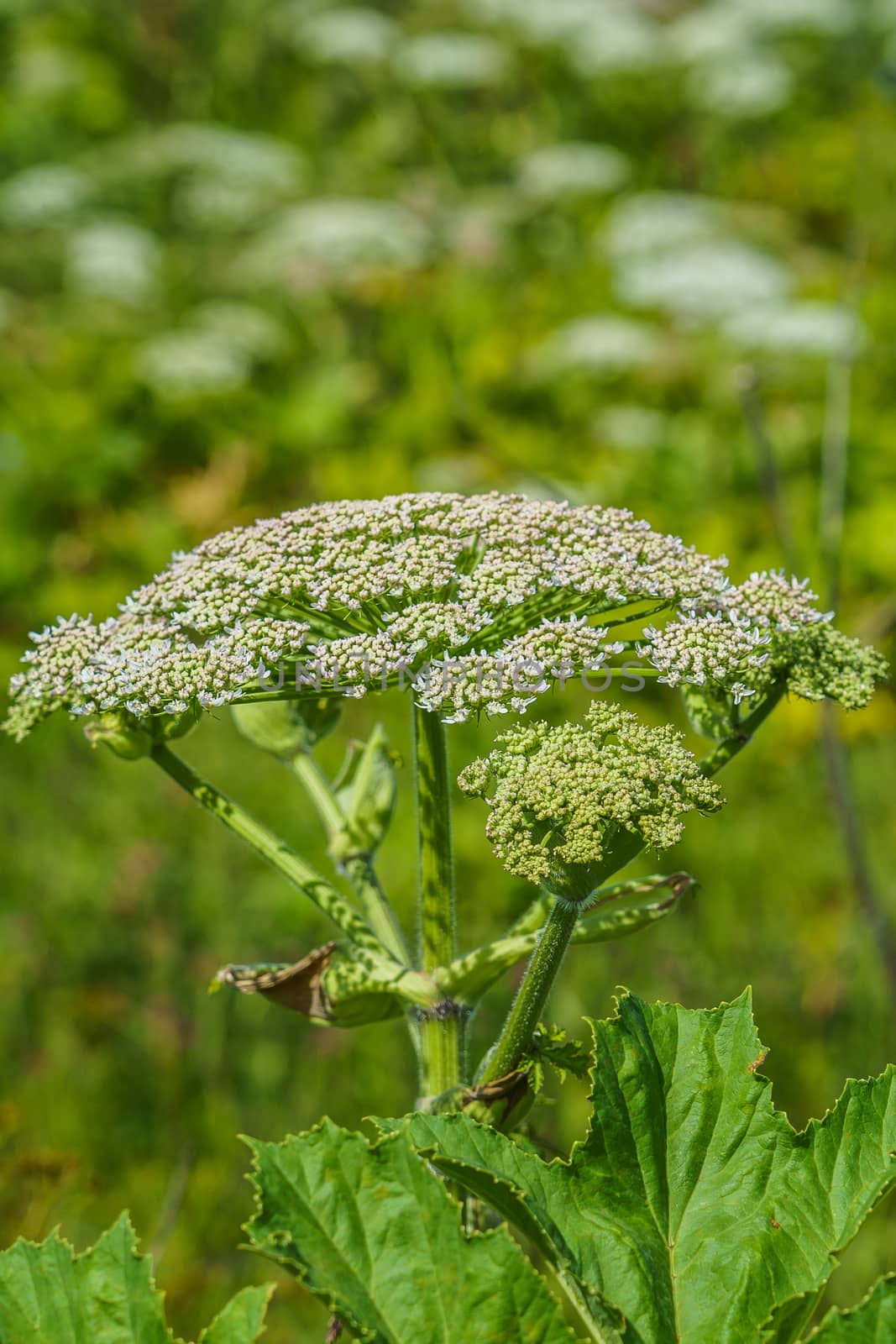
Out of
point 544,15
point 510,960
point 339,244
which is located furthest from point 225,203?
point 510,960

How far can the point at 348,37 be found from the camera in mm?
16016

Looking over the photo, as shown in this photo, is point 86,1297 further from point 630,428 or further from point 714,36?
point 714,36

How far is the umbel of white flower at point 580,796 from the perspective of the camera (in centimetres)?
132

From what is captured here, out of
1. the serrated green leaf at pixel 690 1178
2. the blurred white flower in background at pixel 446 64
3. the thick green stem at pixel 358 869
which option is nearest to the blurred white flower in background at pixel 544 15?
the blurred white flower in background at pixel 446 64

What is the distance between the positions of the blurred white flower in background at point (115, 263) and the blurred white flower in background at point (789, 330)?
6160 mm

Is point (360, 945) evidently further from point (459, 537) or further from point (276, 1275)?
point (276, 1275)

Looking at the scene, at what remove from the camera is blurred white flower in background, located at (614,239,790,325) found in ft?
37.1

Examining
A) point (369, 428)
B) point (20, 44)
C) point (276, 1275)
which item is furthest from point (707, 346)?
point (20, 44)

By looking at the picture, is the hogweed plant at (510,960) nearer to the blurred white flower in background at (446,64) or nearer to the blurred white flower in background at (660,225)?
the blurred white flower in background at (660,225)

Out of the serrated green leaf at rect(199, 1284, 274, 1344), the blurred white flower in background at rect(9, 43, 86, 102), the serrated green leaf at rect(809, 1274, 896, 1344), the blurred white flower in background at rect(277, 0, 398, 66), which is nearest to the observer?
the serrated green leaf at rect(809, 1274, 896, 1344)

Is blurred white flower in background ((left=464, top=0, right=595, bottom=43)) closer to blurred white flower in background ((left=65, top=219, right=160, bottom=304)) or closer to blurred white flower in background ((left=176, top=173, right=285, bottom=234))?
blurred white flower in background ((left=176, top=173, right=285, bottom=234))

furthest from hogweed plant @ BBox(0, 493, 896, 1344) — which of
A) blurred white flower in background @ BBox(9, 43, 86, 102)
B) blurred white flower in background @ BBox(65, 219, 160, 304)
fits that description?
blurred white flower in background @ BBox(9, 43, 86, 102)

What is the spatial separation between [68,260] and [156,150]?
5.48 feet

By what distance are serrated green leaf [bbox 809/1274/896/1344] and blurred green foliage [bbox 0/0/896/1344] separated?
1533mm
